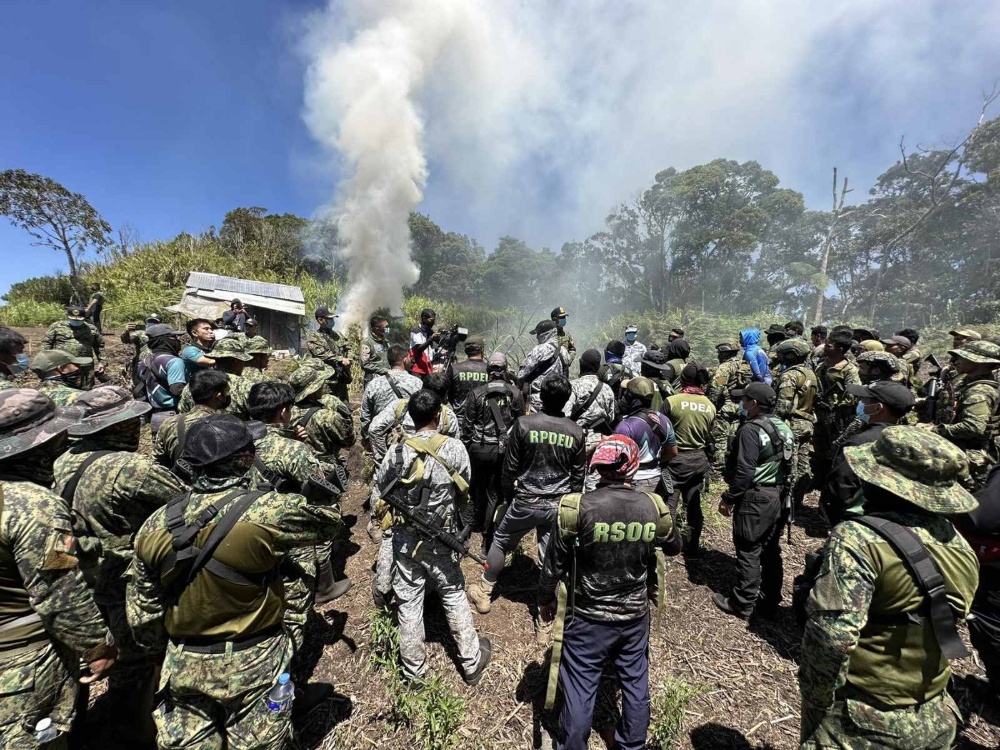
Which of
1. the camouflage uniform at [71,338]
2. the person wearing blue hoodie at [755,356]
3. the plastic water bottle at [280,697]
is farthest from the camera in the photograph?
the camouflage uniform at [71,338]

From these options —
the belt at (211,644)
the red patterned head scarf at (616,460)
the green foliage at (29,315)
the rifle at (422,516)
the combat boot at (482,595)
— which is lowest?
the combat boot at (482,595)

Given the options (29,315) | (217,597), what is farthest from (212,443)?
(29,315)

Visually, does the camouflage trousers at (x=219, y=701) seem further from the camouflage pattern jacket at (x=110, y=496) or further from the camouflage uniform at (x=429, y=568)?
the camouflage uniform at (x=429, y=568)

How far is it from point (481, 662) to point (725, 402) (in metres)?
5.35

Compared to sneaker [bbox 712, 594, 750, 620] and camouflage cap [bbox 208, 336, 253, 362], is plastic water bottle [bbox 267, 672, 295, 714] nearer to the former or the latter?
camouflage cap [bbox 208, 336, 253, 362]

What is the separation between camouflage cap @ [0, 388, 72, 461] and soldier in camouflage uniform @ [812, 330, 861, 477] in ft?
24.8

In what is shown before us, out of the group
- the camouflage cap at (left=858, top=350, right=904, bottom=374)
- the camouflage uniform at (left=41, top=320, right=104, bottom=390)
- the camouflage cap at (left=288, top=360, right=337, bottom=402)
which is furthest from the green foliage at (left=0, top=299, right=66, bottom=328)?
the camouflage cap at (left=858, top=350, right=904, bottom=374)

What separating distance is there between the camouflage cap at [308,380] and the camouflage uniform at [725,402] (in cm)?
535

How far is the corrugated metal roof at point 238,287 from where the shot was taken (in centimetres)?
1667

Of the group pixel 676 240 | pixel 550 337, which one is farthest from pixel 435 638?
pixel 676 240

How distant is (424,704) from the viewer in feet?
9.28

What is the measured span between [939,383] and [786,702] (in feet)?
19.6

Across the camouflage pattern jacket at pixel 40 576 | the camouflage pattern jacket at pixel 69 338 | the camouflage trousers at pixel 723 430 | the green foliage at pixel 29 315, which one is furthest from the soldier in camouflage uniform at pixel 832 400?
the green foliage at pixel 29 315

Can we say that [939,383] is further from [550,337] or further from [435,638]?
[435,638]
